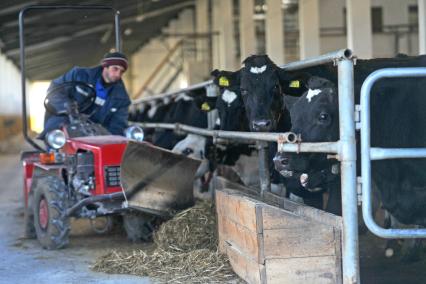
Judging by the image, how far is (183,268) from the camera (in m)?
5.25

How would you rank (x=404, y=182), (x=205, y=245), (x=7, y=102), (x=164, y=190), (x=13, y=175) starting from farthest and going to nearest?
(x=7, y=102), (x=13, y=175), (x=164, y=190), (x=205, y=245), (x=404, y=182)

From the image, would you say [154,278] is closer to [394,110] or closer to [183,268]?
[183,268]

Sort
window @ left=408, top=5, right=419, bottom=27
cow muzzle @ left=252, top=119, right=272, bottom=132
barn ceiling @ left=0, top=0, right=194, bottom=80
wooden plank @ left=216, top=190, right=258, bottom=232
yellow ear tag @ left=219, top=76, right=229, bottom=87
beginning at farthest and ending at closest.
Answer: window @ left=408, top=5, right=419, bottom=27 → barn ceiling @ left=0, top=0, right=194, bottom=80 → yellow ear tag @ left=219, top=76, right=229, bottom=87 → cow muzzle @ left=252, top=119, right=272, bottom=132 → wooden plank @ left=216, top=190, right=258, bottom=232

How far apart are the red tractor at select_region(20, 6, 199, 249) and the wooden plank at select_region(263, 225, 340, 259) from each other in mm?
2206

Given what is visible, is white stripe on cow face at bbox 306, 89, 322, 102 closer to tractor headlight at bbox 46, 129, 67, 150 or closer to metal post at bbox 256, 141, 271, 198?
metal post at bbox 256, 141, 271, 198

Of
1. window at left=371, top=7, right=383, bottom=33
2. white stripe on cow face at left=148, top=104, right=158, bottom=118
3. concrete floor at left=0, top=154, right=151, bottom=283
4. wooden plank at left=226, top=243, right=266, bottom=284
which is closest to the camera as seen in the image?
wooden plank at left=226, top=243, right=266, bottom=284

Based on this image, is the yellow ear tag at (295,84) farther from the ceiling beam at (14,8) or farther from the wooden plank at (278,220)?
the ceiling beam at (14,8)

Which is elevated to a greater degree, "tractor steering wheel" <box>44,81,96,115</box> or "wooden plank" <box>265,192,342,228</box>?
"tractor steering wheel" <box>44,81,96,115</box>

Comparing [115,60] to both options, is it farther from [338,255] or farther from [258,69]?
[338,255]

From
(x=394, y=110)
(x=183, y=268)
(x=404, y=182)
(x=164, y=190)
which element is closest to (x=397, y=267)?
(x=404, y=182)

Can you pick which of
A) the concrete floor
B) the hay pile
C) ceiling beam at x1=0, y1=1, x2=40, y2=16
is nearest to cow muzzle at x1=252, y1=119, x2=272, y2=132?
the hay pile

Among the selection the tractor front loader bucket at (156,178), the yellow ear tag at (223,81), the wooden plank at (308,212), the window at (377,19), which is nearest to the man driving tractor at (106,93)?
the yellow ear tag at (223,81)

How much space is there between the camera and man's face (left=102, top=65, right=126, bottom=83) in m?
7.31

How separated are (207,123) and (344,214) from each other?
604cm
